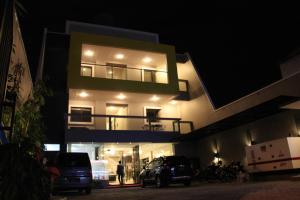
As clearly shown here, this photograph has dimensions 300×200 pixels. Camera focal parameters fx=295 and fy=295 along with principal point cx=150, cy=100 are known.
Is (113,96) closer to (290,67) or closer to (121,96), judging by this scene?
(121,96)

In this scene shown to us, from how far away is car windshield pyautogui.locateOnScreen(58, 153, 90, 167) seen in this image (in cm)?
1253

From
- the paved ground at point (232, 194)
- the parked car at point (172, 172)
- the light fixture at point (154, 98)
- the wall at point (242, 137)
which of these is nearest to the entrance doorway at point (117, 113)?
the light fixture at point (154, 98)

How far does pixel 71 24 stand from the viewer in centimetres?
2275

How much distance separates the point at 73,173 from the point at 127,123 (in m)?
8.61

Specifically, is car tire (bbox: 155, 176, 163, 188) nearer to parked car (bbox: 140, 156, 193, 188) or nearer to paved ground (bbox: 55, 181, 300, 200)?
parked car (bbox: 140, 156, 193, 188)

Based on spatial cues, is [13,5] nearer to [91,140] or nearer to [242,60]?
[91,140]

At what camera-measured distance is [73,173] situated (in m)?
12.2

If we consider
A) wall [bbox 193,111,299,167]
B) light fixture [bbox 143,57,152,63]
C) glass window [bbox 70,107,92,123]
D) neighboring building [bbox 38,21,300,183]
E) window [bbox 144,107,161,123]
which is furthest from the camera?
window [bbox 144,107,161,123]

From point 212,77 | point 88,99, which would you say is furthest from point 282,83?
point 88,99

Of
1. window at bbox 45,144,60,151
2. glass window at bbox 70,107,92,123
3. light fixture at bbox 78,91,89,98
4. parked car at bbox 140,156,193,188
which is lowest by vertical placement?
parked car at bbox 140,156,193,188

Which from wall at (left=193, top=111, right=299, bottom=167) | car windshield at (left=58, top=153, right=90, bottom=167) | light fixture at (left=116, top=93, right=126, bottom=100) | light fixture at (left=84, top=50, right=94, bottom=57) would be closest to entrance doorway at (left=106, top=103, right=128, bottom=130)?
light fixture at (left=116, top=93, right=126, bottom=100)

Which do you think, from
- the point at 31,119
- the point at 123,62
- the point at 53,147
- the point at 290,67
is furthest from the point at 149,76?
the point at 31,119

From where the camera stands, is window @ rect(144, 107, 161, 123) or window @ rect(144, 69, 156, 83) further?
window @ rect(144, 107, 161, 123)

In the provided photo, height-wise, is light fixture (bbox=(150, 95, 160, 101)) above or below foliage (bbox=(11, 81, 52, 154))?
above
